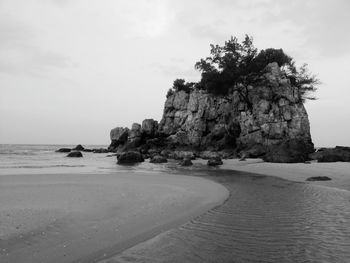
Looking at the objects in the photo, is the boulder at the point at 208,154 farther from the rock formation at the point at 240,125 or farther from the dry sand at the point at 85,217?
the dry sand at the point at 85,217

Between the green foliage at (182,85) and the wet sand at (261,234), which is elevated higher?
the green foliage at (182,85)

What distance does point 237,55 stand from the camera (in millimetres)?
50500

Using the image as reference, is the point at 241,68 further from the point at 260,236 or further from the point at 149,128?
the point at 260,236

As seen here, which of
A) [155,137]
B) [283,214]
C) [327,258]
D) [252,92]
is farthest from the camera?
[155,137]

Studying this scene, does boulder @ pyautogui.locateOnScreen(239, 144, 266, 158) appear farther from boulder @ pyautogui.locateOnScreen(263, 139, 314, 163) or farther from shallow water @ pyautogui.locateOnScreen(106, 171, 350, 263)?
shallow water @ pyautogui.locateOnScreen(106, 171, 350, 263)

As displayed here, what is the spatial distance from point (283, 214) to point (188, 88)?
2332 inches

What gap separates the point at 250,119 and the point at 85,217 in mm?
40853

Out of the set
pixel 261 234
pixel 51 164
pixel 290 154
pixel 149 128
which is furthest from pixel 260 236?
pixel 149 128

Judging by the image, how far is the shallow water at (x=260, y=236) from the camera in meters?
6.05

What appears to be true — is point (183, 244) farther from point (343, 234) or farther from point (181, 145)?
point (181, 145)

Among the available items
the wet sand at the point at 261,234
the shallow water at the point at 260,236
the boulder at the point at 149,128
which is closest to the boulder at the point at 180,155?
the boulder at the point at 149,128

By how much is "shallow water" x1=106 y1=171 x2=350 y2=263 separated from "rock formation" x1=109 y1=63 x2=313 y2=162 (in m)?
21.9

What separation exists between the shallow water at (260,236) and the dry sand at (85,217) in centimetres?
64

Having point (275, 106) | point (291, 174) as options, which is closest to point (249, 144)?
point (275, 106)
